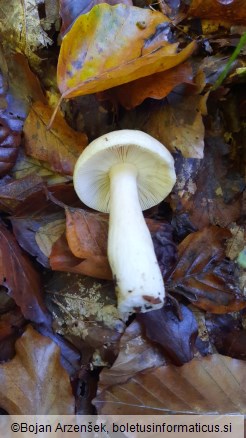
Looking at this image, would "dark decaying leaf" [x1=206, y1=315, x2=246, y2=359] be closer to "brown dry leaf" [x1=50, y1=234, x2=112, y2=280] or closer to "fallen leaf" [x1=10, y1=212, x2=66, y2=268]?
"brown dry leaf" [x1=50, y1=234, x2=112, y2=280]

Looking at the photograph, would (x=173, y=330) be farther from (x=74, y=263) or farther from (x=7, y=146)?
(x=7, y=146)

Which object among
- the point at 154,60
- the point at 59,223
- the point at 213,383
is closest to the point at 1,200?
the point at 59,223

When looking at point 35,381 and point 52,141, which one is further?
point 52,141

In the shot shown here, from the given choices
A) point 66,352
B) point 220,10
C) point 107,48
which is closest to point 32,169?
point 107,48

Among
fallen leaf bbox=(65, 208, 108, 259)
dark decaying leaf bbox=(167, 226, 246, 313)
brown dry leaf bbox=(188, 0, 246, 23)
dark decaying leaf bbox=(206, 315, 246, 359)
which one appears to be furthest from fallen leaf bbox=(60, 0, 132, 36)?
dark decaying leaf bbox=(206, 315, 246, 359)

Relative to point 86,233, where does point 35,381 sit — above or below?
below

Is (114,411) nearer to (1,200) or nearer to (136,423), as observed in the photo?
(136,423)
